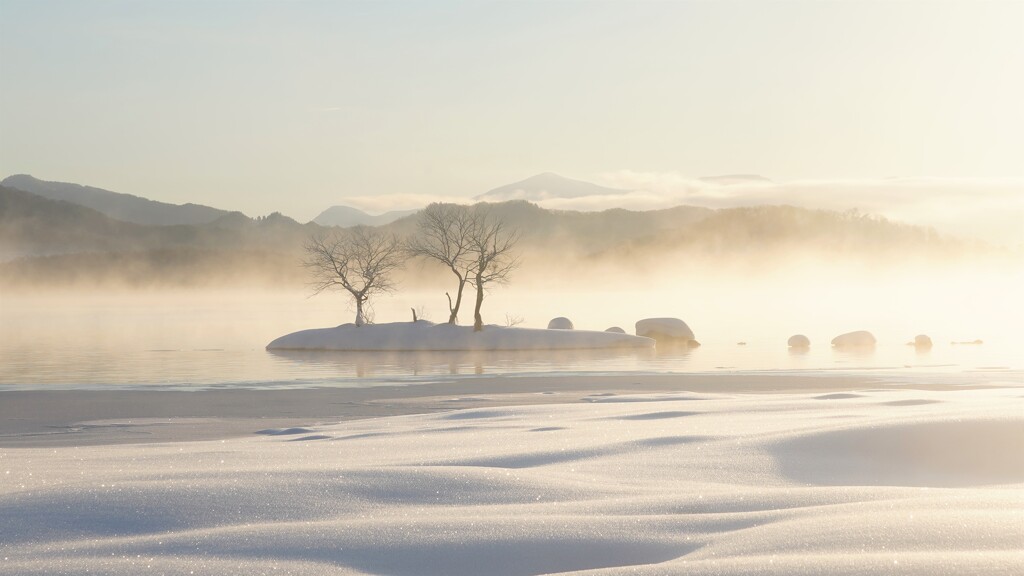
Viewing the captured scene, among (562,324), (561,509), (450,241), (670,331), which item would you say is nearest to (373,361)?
(450,241)

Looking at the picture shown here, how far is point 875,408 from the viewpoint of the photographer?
10.4 m

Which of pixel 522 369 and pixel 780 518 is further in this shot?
pixel 522 369

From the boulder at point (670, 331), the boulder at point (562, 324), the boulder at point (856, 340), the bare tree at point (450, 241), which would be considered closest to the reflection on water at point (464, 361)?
the boulder at point (670, 331)

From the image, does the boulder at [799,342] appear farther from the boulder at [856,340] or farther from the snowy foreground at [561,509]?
the snowy foreground at [561,509]

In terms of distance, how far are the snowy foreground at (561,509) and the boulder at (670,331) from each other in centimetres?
3784

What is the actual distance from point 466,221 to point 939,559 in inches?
1768

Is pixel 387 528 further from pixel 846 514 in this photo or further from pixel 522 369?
pixel 522 369

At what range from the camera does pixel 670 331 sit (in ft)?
149

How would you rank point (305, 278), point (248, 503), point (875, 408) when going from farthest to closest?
1. point (305, 278)
2. point (875, 408)
3. point (248, 503)

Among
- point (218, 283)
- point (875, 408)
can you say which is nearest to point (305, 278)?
point (218, 283)

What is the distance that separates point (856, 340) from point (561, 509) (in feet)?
127

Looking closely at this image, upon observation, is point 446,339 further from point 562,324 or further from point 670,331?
point 670,331

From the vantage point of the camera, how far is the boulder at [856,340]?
40.7 m

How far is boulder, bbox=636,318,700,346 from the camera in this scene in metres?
44.9
